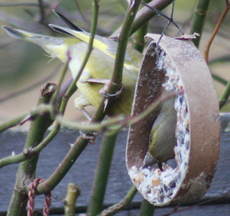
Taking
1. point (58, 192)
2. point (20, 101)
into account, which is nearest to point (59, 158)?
point (58, 192)

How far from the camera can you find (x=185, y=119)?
119 centimetres

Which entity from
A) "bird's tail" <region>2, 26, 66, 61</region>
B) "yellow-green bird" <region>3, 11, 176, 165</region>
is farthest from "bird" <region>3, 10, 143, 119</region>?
"bird's tail" <region>2, 26, 66, 61</region>

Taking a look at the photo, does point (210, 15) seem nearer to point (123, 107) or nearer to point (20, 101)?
point (123, 107)

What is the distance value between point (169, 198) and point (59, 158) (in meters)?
1.25

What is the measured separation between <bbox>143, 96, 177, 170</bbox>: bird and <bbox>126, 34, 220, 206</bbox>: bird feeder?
0.04m

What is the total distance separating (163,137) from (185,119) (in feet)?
1.04

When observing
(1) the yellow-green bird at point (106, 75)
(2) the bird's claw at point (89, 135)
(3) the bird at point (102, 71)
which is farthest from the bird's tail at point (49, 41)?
(2) the bird's claw at point (89, 135)

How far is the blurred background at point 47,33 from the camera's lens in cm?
299

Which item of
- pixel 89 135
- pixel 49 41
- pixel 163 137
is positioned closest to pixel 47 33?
pixel 49 41

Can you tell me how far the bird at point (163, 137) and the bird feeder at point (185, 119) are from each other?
0.15 feet

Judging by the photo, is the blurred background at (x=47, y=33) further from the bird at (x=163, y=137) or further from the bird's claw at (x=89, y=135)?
the bird at (x=163, y=137)

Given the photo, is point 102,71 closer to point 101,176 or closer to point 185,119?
point 101,176

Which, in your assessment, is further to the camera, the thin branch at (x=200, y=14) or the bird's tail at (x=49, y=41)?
the bird's tail at (x=49, y=41)

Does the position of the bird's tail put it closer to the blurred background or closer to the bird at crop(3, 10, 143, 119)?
the bird at crop(3, 10, 143, 119)
